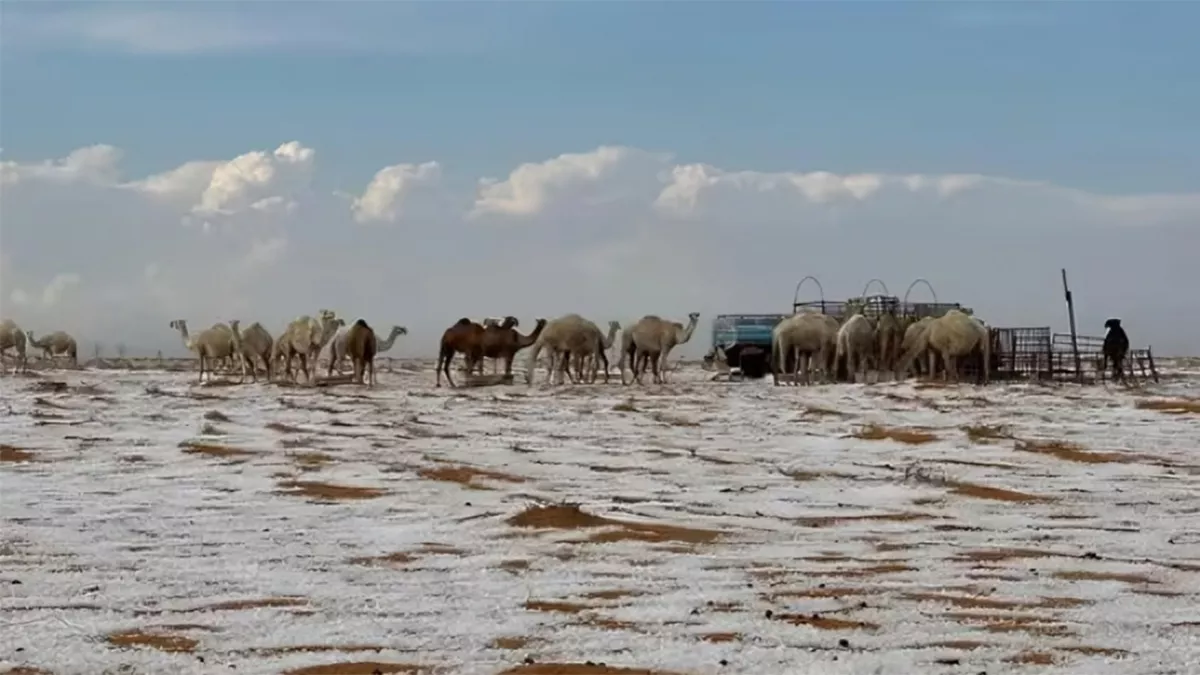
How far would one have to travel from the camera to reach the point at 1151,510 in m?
11.9

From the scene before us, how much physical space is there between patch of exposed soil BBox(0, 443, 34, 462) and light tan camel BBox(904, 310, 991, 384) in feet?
75.4

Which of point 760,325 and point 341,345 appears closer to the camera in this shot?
point 341,345

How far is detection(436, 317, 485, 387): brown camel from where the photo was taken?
35812 millimetres

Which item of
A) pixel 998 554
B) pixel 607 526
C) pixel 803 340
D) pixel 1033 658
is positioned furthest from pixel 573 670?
pixel 803 340

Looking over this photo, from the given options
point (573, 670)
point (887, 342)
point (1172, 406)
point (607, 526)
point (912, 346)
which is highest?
point (887, 342)

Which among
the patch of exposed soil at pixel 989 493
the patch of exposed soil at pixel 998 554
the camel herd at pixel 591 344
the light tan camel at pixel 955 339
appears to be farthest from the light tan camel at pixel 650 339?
the patch of exposed soil at pixel 998 554

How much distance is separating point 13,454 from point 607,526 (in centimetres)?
816

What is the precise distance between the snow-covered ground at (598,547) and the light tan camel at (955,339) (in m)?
14.0

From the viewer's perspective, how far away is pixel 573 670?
6.36m

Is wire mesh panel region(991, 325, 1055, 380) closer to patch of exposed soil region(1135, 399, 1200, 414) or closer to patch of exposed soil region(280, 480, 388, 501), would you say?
patch of exposed soil region(1135, 399, 1200, 414)

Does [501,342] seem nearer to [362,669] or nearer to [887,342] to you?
[887,342]

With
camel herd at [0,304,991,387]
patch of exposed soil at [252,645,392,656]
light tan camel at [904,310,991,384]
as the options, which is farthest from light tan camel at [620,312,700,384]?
patch of exposed soil at [252,645,392,656]

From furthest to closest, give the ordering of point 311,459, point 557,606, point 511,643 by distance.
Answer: point 311,459 < point 557,606 < point 511,643

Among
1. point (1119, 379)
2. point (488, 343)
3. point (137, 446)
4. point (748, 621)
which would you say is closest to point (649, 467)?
point (137, 446)
